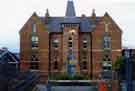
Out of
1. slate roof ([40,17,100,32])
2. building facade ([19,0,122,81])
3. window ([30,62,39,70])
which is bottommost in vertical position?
window ([30,62,39,70])

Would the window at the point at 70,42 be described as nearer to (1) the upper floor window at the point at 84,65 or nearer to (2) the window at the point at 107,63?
(1) the upper floor window at the point at 84,65

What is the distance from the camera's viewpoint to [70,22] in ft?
226

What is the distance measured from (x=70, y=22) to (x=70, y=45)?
271 centimetres

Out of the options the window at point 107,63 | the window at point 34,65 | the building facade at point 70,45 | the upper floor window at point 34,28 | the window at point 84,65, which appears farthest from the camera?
the window at point 84,65

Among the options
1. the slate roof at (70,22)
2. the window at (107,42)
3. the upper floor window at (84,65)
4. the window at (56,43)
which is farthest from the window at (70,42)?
the window at (107,42)

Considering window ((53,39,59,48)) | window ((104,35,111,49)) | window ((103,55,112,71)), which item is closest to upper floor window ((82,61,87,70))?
window ((103,55,112,71))

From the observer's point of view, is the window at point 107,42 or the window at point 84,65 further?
the window at point 84,65

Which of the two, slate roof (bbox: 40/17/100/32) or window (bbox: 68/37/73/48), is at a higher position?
slate roof (bbox: 40/17/100/32)

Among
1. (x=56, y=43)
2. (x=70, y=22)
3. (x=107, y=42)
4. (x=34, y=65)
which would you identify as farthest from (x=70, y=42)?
(x=34, y=65)

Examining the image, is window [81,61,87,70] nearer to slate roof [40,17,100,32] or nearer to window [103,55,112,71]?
window [103,55,112,71]

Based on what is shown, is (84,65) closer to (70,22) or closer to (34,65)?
(70,22)

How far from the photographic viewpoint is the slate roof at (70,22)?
6894cm

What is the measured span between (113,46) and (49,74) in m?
8.09

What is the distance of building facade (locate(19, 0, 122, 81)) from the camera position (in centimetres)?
6844
